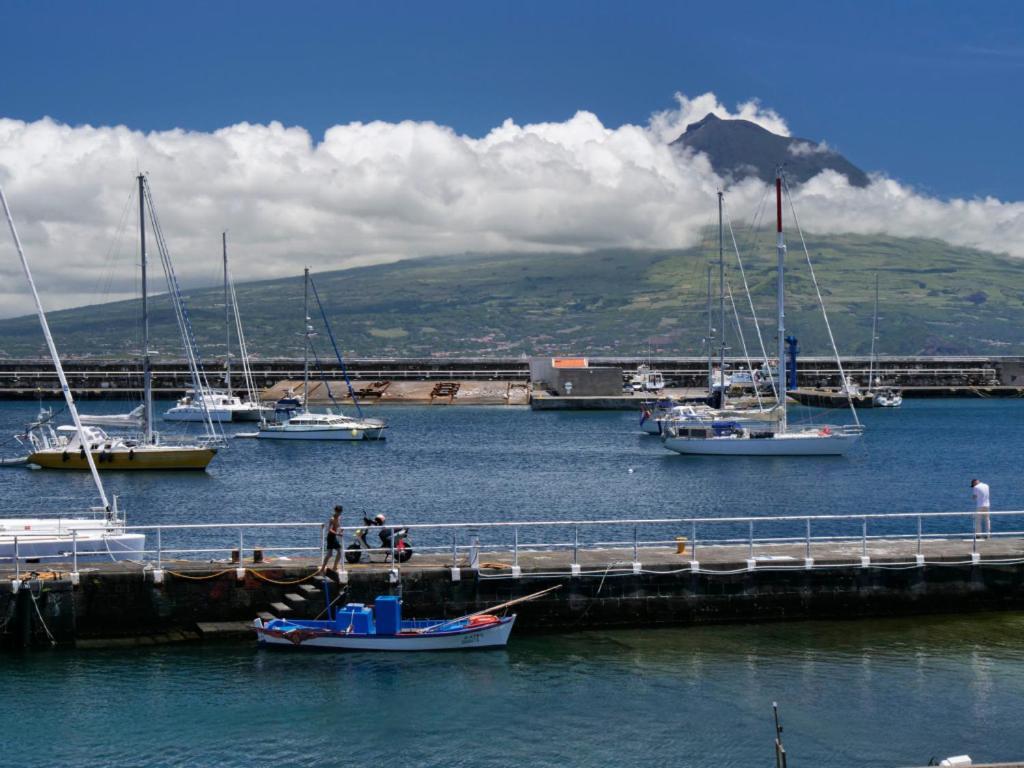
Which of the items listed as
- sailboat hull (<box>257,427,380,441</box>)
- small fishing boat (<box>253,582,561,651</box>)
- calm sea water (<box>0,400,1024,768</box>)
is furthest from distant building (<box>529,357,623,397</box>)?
small fishing boat (<box>253,582,561,651</box>)

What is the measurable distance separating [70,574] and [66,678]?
98.4 inches

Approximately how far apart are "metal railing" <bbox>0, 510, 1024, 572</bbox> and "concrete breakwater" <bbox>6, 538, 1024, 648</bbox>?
322 millimetres

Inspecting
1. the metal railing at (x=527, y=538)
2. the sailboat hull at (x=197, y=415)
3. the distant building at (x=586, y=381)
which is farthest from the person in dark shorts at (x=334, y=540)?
the distant building at (x=586, y=381)

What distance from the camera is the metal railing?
29.8 meters

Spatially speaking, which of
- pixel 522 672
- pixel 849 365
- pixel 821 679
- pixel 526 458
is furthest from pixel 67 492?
pixel 849 365

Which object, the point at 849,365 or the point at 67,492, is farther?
the point at 849,365

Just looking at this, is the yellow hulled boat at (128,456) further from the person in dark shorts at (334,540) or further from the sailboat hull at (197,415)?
the person in dark shorts at (334,540)

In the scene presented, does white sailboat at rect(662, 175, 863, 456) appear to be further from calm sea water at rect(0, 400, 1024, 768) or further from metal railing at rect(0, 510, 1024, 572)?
calm sea water at rect(0, 400, 1024, 768)

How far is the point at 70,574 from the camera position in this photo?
28000mm

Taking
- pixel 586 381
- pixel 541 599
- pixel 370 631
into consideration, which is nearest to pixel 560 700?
pixel 541 599

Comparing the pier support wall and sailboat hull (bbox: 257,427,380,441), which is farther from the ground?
sailboat hull (bbox: 257,427,380,441)

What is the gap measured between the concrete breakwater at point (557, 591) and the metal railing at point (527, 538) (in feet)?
1.05

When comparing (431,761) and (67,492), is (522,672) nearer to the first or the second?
(431,761)

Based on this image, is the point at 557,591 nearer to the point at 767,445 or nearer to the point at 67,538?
the point at 67,538
